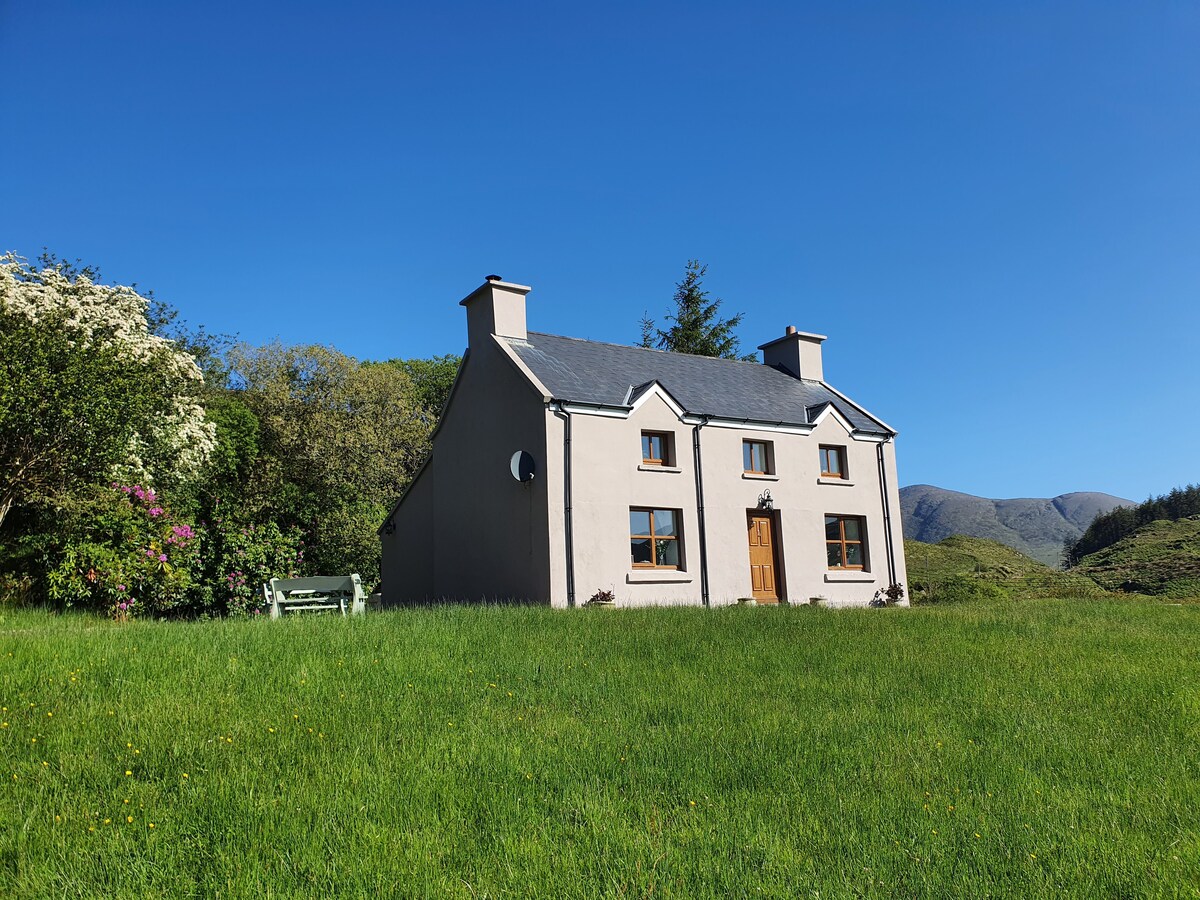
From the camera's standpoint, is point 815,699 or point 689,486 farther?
point 689,486

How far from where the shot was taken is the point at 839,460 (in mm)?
26406

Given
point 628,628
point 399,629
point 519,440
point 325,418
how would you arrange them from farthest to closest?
point 325,418
point 519,440
point 628,628
point 399,629

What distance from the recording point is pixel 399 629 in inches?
520

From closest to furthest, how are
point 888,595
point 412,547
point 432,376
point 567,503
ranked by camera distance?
1. point 567,503
2. point 888,595
3. point 412,547
4. point 432,376

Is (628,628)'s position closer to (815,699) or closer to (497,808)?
(815,699)

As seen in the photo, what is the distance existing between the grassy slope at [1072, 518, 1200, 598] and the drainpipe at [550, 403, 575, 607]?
76.8 ft

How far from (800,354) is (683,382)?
6.46m

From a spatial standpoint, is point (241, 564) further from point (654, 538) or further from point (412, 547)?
point (654, 538)

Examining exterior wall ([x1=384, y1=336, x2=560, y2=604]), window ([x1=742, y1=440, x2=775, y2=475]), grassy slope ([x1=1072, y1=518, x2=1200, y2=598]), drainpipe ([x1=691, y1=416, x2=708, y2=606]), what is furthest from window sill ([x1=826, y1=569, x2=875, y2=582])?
grassy slope ([x1=1072, y1=518, x2=1200, y2=598])

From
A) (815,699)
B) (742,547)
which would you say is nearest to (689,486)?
(742,547)

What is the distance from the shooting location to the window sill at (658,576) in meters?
21.2

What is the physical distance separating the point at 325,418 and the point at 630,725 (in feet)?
94.8

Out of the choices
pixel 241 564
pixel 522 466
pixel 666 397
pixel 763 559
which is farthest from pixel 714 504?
pixel 241 564

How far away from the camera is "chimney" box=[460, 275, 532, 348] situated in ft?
77.6
